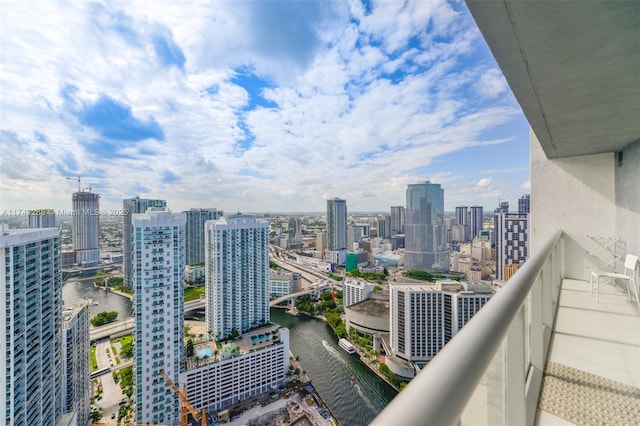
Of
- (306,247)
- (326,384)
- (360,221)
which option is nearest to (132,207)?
(326,384)

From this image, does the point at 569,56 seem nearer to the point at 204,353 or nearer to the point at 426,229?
the point at 204,353

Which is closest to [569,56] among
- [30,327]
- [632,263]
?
[632,263]

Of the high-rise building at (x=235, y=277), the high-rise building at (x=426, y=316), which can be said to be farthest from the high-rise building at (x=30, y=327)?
the high-rise building at (x=426, y=316)

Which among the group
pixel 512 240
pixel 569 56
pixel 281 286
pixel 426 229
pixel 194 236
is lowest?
pixel 281 286

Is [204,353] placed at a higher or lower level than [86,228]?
lower

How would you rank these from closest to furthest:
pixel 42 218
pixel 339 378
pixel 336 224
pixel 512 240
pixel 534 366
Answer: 1. pixel 534 366
2. pixel 339 378
3. pixel 42 218
4. pixel 512 240
5. pixel 336 224

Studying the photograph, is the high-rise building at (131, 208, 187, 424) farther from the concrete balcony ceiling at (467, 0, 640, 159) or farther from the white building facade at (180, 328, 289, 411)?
the concrete balcony ceiling at (467, 0, 640, 159)

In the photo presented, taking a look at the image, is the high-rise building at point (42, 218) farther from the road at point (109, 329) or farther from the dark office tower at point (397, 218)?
the dark office tower at point (397, 218)
